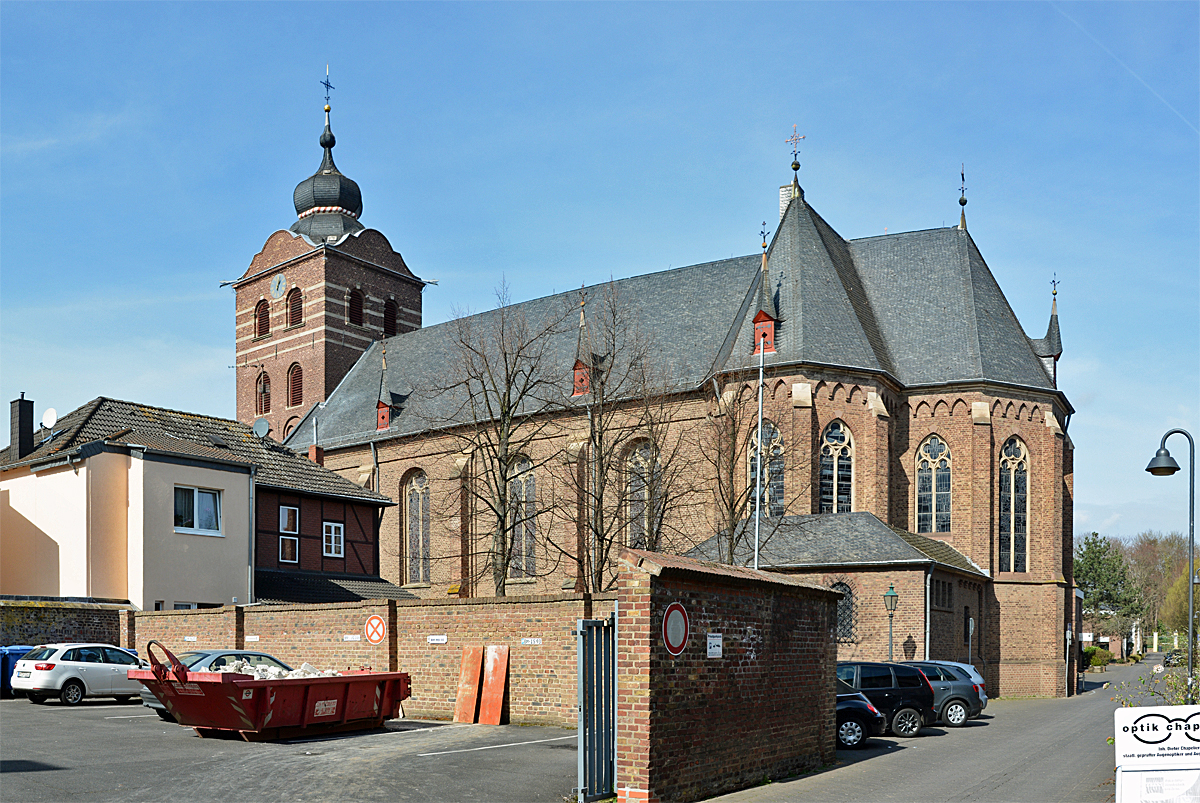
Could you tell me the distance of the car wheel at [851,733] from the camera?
19.0 m

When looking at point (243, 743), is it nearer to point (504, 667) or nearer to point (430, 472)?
point (504, 667)

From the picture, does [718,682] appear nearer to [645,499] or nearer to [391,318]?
[645,499]

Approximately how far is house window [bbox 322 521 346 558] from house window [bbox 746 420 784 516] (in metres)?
13.3

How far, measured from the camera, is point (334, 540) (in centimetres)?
3622

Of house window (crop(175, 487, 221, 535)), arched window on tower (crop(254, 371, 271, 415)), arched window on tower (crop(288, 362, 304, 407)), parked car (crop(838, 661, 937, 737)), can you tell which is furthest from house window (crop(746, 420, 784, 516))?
arched window on tower (crop(254, 371, 271, 415))

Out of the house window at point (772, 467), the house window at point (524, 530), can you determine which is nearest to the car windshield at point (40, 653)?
Answer: the house window at point (772, 467)

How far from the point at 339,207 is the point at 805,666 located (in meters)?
47.8

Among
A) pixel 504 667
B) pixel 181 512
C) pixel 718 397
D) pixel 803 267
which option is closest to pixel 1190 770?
pixel 504 667

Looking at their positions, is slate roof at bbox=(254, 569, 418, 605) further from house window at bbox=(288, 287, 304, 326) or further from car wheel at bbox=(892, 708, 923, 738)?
house window at bbox=(288, 287, 304, 326)

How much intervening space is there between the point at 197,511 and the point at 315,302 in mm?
26691

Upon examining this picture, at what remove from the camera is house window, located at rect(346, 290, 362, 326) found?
5691 centimetres

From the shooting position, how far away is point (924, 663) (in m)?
23.8

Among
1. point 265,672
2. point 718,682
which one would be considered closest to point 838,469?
point 265,672

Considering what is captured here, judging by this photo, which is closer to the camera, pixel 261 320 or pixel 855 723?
pixel 855 723
